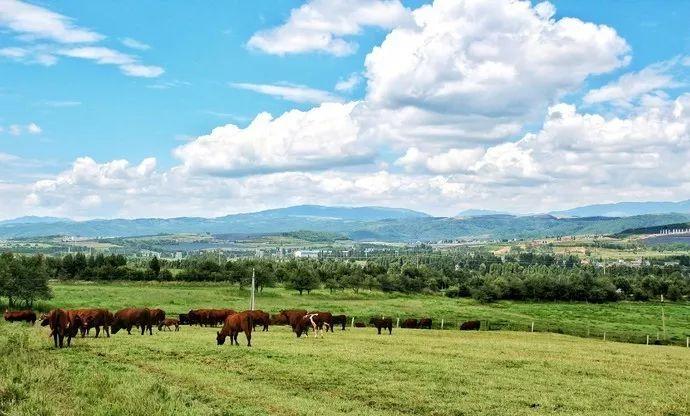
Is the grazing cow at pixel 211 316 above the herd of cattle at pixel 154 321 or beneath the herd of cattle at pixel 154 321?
beneath

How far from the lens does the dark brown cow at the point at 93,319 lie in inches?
1497

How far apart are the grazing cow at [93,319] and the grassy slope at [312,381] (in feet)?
11.4

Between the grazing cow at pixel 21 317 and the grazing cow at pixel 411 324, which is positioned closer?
the grazing cow at pixel 21 317

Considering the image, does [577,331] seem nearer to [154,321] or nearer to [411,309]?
[411,309]

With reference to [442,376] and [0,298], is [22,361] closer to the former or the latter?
[442,376]

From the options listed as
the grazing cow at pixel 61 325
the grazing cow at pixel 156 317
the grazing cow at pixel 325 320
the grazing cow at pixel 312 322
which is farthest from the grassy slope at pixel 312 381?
the grazing cow at pixel 325 320

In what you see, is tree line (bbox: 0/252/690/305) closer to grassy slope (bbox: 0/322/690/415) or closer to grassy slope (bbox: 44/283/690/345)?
grassy slope (bbox: 44/283/690/345)

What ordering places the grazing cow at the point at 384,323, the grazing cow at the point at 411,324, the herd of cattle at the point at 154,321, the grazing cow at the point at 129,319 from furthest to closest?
the grazing cow at the point at 411,324, the grazing cow at the point at 384,323, the grazing cow at the point at 129,319, the herd of cattle at the point at 154,321

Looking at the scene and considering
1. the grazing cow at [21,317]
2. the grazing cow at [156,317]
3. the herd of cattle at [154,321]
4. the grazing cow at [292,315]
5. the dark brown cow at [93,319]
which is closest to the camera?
the herd of cattle at [154,321]

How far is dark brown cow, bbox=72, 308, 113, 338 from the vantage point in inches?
1497

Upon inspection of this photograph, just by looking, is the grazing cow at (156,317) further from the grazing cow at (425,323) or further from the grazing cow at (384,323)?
the grazing cow at (425,323)

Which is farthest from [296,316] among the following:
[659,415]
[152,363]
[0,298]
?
[0,298]

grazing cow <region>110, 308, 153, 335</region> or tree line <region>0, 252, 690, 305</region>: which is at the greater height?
grazing cow <region>110, 308, 153, 335</region>

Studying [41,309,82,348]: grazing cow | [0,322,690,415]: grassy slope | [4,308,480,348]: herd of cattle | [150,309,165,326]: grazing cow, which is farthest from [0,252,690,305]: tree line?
[0,322,690,415]: grassy slope
